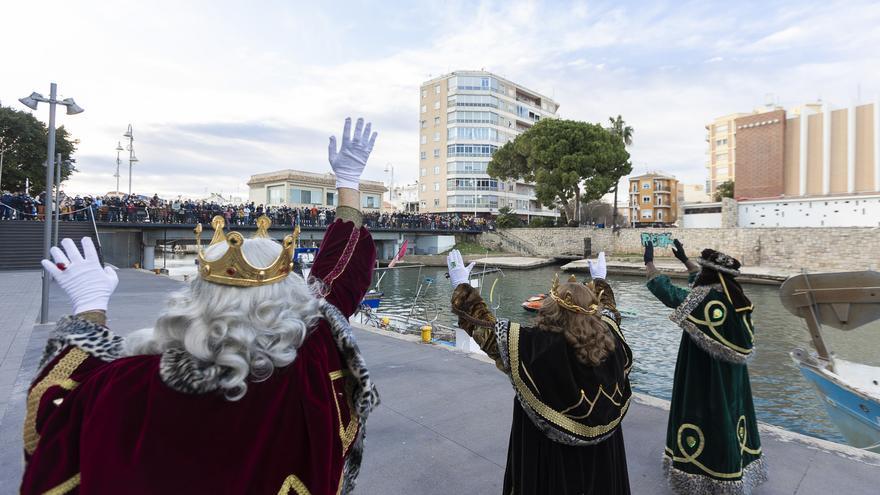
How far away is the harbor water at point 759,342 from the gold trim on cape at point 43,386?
193 centimetres

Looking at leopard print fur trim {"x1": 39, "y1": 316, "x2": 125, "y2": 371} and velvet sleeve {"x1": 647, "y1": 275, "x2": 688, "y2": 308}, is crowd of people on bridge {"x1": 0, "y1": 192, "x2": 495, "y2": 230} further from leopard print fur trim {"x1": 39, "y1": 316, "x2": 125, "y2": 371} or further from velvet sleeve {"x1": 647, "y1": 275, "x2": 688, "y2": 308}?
leopard print fur trim {"x1": 39, "y1": 316, "x2": 125, "y2": 371}

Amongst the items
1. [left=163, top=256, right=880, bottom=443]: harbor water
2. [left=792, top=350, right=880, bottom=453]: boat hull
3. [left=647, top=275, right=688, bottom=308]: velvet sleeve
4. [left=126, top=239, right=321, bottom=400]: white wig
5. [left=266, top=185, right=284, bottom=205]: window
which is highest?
[left=266, top=185, right=284, bottom=205]: window

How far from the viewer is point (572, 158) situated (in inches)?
1502

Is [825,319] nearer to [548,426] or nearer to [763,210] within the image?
[548,426]

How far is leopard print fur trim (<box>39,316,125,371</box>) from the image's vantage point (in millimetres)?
1292

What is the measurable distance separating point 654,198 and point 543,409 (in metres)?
71.1

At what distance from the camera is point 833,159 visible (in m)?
34.2

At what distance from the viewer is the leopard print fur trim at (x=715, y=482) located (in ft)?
10.4

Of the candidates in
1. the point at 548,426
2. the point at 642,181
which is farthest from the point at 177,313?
the point at 642,181

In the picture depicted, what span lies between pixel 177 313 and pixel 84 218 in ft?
84.3

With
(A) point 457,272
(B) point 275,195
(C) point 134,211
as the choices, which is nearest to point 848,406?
(A) point 457,272

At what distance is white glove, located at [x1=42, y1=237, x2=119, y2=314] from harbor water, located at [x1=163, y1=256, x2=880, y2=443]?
1.65 metres

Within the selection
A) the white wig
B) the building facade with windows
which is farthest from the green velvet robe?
the building facade with windows

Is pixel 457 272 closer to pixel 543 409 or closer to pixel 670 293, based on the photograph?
pixel 543 409
